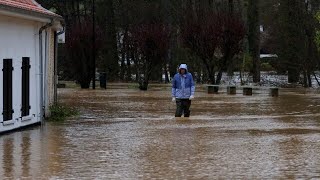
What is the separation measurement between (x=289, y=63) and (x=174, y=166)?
43.5m

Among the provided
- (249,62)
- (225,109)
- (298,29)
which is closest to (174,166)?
(225,109)

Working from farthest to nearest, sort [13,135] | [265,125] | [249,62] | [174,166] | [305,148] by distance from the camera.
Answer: [249,62], [265,125], [13,135], [305,148], [174,166]

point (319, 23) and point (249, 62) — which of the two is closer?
point (319, 23)

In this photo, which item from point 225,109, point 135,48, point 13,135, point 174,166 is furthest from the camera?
point 135,48

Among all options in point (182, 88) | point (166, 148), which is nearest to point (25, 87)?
point (182, 88)

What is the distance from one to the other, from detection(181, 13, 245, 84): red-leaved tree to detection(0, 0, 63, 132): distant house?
2504cm

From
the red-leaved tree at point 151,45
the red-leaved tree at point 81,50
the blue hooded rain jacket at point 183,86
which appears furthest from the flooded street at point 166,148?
the red-leaved tree at point 81,50

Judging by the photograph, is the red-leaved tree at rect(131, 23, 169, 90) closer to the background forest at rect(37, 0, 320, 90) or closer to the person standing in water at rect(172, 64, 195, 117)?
the background forest at rect(37, 0, 320, 90)

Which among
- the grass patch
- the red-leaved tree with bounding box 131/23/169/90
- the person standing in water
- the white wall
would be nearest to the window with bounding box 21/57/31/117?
the white wall

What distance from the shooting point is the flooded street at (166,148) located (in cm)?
1103

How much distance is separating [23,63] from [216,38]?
91.9 ft

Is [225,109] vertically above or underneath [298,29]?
underneath

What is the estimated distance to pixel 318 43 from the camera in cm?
4894

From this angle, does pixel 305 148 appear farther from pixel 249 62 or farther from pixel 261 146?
pixel 249 62
